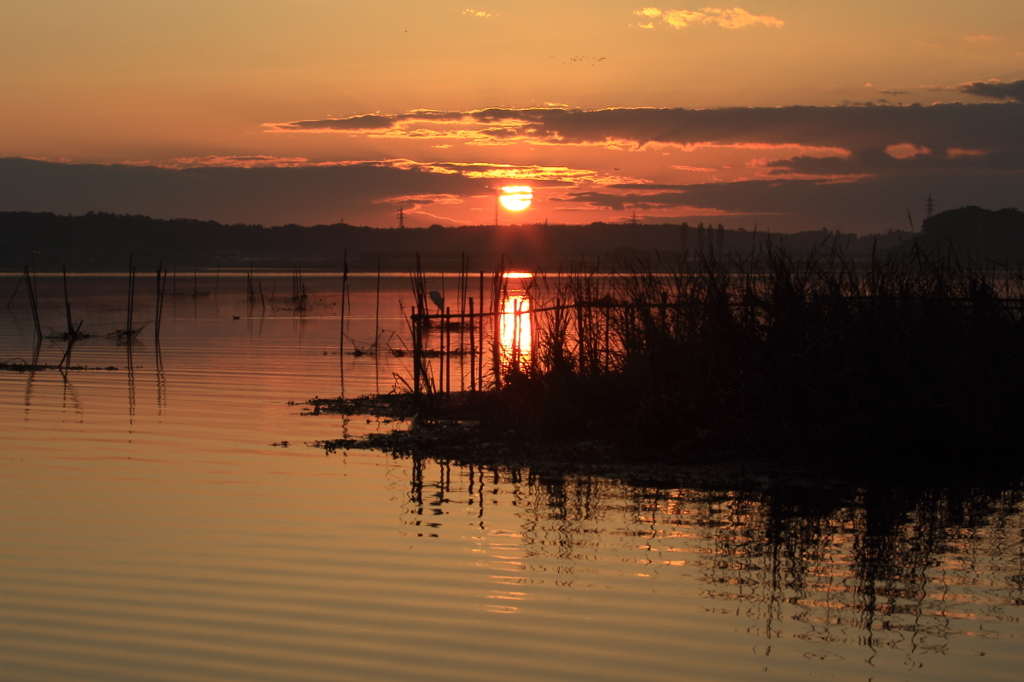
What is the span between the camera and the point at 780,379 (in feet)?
33.6

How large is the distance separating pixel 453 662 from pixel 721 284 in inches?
292

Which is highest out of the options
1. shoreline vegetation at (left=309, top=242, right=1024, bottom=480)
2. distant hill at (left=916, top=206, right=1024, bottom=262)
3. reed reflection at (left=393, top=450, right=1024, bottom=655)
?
distant hill at (left=916, top=206, right=1024, bottom=262)

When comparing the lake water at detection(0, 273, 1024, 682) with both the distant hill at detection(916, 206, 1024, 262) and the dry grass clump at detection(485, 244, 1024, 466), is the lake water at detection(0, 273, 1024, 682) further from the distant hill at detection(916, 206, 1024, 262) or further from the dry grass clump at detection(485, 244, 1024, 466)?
Result: the distant hill at detection(916, 206, 1024, 262)

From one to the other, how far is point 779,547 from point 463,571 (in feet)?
7.73

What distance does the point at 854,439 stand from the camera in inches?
392

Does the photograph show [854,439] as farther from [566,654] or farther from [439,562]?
[566,654]

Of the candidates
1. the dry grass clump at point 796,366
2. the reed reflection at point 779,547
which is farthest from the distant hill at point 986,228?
the reed reflection at point 779,547

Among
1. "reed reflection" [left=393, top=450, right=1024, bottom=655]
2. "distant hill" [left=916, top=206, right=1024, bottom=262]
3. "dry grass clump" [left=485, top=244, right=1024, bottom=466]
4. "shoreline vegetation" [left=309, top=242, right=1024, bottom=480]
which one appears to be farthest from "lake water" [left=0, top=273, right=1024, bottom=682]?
"distant hill" [left=916, top=206, right=1024, bottom=262]

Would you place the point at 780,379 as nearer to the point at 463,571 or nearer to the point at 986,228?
the point at 463,571

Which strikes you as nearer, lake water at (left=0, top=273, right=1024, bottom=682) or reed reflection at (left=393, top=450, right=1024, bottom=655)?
lake water at (left=0, top=273, right=1024, bottom=682)

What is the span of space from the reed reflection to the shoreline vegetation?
1.19 meters

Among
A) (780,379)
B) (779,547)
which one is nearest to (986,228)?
(780,379)

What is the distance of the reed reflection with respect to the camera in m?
5.49

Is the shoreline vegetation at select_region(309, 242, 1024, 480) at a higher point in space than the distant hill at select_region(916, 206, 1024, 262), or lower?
lower
